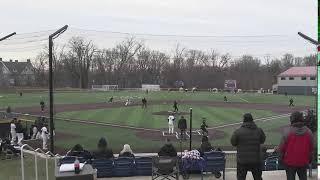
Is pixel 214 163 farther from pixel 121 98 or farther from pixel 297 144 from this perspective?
pixel 121 98

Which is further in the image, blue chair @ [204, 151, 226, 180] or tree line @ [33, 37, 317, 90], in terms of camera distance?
tree line @ [33, 37, 317, 90]

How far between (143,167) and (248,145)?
6.53m

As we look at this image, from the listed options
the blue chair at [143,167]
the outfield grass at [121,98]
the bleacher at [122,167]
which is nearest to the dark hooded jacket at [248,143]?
the bleacher at [122,167]

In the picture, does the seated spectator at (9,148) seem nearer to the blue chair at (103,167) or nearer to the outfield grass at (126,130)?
the outfield grass at (126,130)

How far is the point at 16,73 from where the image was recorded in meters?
151

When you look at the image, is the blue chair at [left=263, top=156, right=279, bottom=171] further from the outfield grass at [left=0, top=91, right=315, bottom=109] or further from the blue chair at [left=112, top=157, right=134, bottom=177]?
the outfield grass at [left=0, top=91, right=315, bottom=109]

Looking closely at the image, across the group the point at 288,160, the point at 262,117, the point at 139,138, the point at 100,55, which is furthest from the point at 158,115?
the point at 100,55

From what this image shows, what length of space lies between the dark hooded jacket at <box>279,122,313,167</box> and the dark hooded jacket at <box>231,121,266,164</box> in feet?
2.04

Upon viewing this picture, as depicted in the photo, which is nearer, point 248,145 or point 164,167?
point 248,145

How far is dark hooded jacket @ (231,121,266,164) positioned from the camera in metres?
8.99

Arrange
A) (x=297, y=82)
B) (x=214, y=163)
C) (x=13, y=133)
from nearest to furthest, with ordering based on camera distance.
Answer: (x=214, y=163) < (x=13, y=133) < (x=297, y=82)

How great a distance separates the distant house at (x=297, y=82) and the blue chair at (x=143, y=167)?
90481 millimetres

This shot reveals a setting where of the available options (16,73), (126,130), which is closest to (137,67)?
(16,73)

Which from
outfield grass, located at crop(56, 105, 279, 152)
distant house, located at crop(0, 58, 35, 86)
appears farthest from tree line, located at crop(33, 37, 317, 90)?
outfield grass, located at crop(56, 105, 279, 152)
